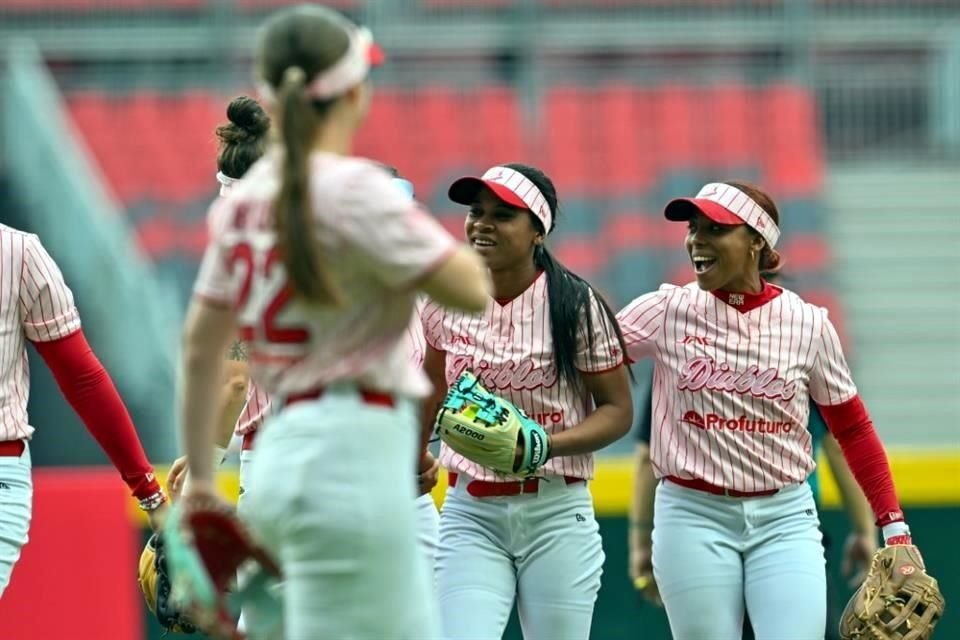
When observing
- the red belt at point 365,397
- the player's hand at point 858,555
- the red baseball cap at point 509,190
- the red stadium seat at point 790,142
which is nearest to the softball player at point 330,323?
the red belt at point 365,397

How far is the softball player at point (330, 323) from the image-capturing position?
348 cm

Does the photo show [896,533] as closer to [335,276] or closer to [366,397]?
[366,397]

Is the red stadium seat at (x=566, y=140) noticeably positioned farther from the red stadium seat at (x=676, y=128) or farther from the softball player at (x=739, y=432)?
the softball player at (x=739, y=432)

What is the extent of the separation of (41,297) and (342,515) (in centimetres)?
211

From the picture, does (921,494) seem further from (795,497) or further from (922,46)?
(922,46)

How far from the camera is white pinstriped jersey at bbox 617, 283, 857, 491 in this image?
5.73 m

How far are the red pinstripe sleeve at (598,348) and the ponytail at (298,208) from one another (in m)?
2.26

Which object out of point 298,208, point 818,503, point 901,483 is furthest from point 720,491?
point 901,483

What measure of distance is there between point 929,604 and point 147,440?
288 inches

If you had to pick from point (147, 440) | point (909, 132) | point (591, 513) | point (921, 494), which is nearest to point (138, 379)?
point (147, 440)

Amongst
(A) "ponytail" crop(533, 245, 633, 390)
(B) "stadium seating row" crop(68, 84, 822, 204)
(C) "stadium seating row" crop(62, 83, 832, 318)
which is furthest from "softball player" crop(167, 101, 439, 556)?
(B) "stadium seating row" crop(68, 84, 822, 204)

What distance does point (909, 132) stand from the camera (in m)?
17.2

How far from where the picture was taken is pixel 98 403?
546 centimetres

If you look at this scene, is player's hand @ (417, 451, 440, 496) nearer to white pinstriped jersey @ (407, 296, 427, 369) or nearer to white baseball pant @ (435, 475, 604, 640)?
white baseball pant @ (435, 475, 604, 640)
